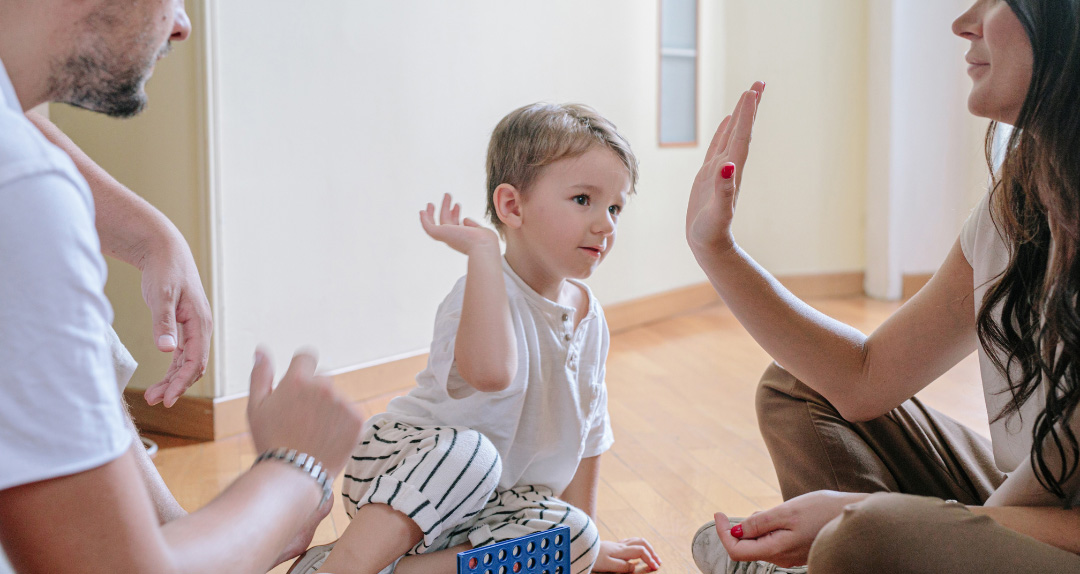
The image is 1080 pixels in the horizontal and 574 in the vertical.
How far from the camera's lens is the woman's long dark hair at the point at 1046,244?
83 cm

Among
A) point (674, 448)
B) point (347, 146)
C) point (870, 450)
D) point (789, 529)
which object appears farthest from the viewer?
point (347, 146)

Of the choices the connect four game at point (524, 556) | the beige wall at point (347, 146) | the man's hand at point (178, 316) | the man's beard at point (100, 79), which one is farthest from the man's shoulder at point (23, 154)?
the beige wall at point (347, 146)

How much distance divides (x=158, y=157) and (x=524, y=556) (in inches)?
58.7

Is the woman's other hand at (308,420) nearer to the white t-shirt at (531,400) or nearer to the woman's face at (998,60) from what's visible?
the white t-shirt at (531,400)

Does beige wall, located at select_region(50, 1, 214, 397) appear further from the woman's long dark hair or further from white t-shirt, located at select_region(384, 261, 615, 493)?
the woman's long dark hair


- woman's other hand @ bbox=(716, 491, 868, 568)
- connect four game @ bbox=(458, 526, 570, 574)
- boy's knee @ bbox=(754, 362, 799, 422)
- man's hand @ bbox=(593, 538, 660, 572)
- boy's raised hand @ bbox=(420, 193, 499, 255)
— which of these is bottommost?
man's hand @ bbox=(593, 538, 660, 572)

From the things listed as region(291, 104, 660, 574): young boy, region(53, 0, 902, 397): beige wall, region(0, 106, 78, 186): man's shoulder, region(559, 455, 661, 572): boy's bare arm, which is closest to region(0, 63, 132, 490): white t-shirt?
region(0, 106, 78, 186): man's shoulder

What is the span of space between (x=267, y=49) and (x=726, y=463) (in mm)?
1412

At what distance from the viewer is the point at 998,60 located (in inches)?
36.6

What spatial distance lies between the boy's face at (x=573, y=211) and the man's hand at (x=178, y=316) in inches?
19.4

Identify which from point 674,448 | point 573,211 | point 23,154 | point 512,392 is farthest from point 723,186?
point 674,448

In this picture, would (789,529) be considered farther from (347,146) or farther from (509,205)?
(347,146)

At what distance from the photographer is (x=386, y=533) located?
113cm

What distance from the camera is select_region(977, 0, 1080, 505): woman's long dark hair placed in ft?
2.72
